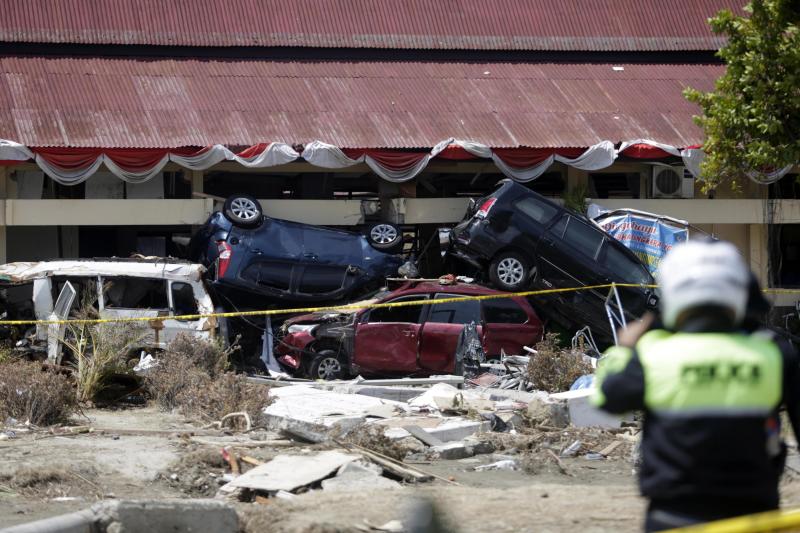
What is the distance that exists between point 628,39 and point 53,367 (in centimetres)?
1605

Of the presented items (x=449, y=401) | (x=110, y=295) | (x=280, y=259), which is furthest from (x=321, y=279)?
(x=449, y=401)

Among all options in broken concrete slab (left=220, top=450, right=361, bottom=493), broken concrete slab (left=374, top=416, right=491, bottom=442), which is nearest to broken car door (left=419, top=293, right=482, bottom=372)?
broken concrete slab (left=374, top=416, right=491, bottom=442)

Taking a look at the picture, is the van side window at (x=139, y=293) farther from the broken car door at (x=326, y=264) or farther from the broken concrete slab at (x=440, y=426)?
the broken concrete slab at (x=440, y=426)

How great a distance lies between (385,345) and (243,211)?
3.52 meters

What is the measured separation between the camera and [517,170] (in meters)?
21.2

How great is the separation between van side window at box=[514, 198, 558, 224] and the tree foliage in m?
2.79

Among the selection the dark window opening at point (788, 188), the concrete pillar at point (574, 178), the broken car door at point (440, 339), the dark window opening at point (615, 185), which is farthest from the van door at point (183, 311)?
the dark window opening at point (788, 188)

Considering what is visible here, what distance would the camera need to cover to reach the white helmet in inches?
133

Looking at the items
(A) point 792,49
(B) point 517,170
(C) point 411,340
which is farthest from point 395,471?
(B) point 517,170

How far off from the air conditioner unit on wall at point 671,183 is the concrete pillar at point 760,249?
4.99 ft

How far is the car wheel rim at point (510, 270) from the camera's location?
18.0 meters

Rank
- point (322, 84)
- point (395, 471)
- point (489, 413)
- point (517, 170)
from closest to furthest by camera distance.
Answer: point (395, 471) < point (489, 413) < point (517, 170) < point (322, 84)

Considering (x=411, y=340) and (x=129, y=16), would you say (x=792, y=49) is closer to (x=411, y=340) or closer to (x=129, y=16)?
(x=411, y=340)

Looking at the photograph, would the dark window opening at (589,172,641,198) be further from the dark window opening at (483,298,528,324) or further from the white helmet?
the white helmet
